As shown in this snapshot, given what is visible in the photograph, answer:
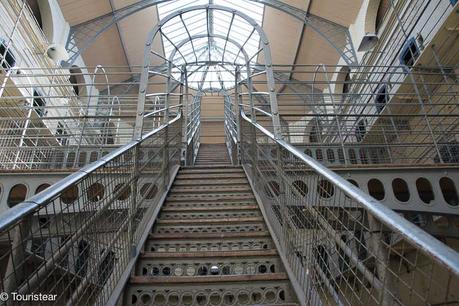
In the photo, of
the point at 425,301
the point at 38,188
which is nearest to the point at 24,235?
the point at 425,301

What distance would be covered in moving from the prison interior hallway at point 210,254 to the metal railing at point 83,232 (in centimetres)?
13

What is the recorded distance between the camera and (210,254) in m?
2.00

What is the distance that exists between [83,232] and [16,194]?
2.28 meters

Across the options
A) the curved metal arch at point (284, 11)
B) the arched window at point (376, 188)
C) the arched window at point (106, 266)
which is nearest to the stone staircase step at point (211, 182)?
the arched window at point (376, 188)

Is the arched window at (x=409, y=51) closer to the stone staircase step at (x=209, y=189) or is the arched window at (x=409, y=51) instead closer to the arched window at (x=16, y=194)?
the stone staircase step at (x=209, y=189)

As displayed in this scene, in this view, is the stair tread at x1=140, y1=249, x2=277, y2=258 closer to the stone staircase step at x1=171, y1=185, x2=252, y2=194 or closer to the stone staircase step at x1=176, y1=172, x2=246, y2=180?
the stone staircase step at x1=171, y1=185, x2=252, y2=194

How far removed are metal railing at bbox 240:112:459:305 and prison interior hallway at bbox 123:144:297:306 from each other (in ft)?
0.41

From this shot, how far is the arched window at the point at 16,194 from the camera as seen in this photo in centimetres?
299

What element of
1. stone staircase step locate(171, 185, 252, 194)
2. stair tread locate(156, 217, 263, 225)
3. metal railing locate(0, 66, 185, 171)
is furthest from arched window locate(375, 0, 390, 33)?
stair tread locate(156, 217, 263, 225)

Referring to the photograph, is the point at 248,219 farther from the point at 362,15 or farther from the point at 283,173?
the point at 362,15

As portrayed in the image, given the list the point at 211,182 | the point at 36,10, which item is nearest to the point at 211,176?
the point at 211,182

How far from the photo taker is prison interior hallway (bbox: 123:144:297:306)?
5.62ft

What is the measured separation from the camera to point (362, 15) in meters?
7.70

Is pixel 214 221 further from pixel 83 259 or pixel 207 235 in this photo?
pixel 83 259
